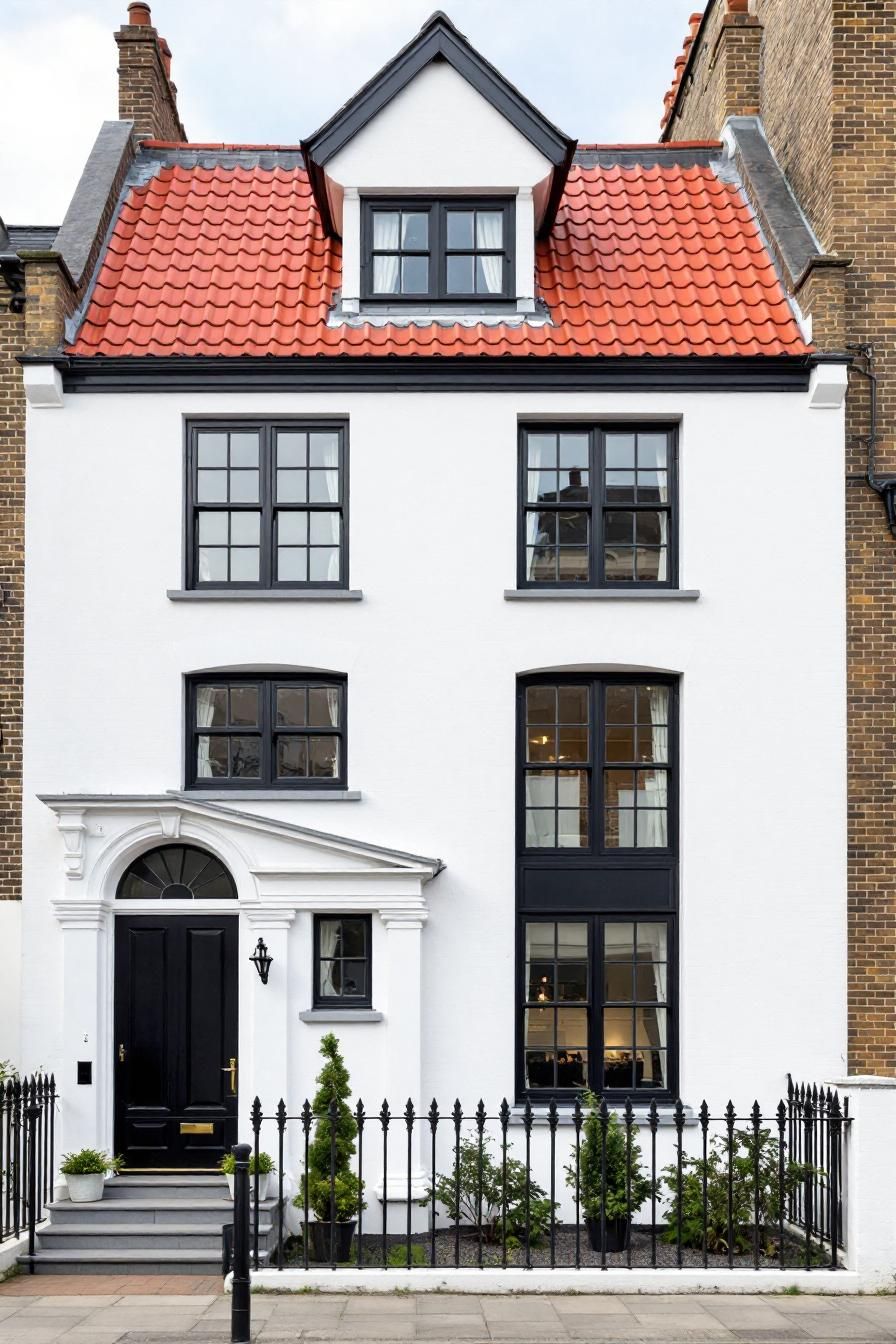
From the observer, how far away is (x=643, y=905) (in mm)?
14625

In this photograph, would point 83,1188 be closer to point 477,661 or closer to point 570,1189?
point 570,1189

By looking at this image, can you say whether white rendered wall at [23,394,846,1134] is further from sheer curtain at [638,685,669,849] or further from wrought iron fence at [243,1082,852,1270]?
wrought iron fence at [243,1082,852,1270]

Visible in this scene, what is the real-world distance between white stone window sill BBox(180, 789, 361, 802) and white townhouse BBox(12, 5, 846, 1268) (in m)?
0.05

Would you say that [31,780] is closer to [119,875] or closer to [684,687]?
[119,875]

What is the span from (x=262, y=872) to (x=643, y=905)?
12.9 feet

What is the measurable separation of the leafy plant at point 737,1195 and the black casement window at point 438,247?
30.2 feet

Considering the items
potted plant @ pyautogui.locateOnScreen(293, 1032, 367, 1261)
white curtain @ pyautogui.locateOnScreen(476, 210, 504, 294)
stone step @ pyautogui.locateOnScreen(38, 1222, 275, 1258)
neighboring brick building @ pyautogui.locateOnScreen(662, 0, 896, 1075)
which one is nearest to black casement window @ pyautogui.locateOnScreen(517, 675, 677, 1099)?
neighboring brick building @ pyautogui.locateOnScreen(662, 0, 896, 1075)

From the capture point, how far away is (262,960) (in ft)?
44.9

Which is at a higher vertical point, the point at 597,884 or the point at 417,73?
the point at 417,73

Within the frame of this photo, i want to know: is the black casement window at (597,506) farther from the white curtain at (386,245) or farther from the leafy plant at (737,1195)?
the leafy plant at (737,1195)

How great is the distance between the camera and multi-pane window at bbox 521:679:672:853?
48.5 ft

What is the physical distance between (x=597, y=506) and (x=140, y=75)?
860cm

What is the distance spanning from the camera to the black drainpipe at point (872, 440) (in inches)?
588

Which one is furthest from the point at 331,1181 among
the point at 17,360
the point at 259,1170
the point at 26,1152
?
the point at 17,360
